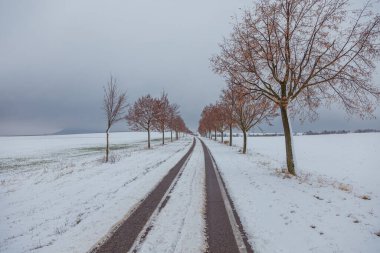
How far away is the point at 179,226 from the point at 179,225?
9 centimetres

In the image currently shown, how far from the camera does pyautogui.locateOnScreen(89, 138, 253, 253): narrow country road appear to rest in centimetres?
584

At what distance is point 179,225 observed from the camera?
7.16 meters

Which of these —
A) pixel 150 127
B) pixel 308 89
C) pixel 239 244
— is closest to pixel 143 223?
Answer: pixel 239 244

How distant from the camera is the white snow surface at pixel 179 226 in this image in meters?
5.81

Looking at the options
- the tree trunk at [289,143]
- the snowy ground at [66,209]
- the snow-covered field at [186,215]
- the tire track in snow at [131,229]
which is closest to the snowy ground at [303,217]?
the snow-covered field at [186,215]

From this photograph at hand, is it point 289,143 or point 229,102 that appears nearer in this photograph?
point 289,143

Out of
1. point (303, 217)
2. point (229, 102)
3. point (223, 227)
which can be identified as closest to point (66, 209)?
point (223, 227)

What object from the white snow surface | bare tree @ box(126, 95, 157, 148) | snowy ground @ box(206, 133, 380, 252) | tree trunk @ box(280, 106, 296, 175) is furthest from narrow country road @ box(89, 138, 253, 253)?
bare tree @ box(126, 95, 157, 148)

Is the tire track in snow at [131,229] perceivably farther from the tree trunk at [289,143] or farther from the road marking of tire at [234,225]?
the tree trunk at [289,143]

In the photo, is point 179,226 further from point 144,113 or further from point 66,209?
point 144,113

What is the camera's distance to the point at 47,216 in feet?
27.9

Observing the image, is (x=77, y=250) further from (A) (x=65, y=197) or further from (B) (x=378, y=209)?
(B) (x=378, y=209)

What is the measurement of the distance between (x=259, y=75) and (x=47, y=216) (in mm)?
12746

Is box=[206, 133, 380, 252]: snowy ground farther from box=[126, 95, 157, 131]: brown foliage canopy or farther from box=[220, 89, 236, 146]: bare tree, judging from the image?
box=[126, 95, 157, 131]: brown foliage canopy
